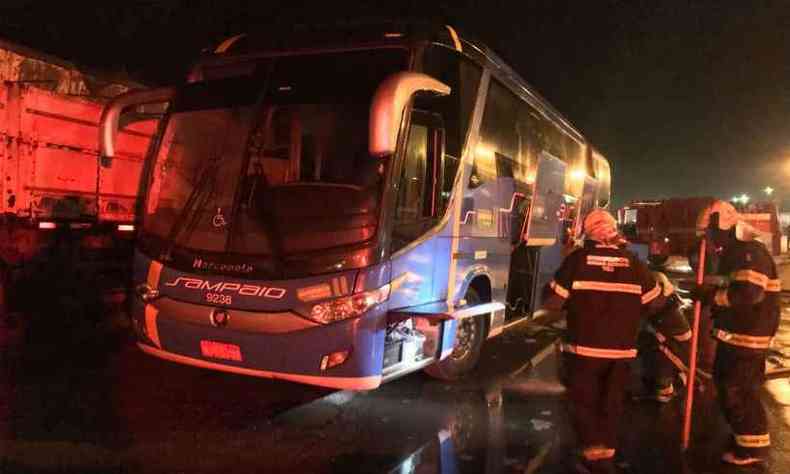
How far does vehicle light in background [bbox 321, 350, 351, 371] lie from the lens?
432 cm

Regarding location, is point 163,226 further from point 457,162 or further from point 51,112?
point 51,112

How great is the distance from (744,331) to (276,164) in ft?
12.3

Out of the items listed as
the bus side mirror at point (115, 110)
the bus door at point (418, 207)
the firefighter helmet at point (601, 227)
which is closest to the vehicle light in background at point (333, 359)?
the bus door at point (418, 207)

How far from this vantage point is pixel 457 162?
5.22 m

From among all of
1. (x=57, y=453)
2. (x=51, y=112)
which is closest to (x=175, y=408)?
(x=57, y=453)

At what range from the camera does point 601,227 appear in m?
3.83

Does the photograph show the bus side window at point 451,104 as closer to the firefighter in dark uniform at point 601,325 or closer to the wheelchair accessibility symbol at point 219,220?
the firefighter in dark uniform at point 601,325

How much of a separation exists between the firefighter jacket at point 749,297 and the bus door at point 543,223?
2761 millimetres

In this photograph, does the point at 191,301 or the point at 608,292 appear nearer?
the point at 608,292

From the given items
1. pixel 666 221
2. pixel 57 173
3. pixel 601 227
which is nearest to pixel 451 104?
pixel 601 227

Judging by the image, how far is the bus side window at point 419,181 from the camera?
461 centimetres

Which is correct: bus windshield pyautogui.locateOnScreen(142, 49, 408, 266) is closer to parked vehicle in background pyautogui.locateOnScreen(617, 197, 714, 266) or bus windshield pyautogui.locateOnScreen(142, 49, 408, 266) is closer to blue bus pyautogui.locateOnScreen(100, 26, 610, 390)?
blue bus pyautogui.locateOnScreen(100, 26, 610, 390)

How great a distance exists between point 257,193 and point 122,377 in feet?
8.74

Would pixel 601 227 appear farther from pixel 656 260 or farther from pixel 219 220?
pixel 656 260
